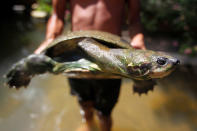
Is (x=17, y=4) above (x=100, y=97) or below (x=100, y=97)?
below

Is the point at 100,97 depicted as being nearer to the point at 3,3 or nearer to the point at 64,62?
the point at 64,62

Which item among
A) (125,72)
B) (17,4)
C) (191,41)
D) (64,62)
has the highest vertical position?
(125,72)

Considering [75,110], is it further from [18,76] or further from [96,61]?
[96,61]

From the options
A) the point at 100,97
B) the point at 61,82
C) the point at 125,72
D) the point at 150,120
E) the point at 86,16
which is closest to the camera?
the point at 125,72

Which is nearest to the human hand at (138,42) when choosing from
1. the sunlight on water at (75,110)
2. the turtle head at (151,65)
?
the turtle head at (151,65)

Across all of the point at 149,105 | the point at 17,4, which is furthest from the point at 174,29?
the point at 17,4

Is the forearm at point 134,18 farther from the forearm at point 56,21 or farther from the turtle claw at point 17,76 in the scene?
the turtle claw at point 17,76

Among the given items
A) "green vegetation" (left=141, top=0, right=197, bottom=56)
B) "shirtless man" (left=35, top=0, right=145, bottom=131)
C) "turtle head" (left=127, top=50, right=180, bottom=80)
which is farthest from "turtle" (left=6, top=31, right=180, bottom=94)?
"green vegetation" (left=141, top=0, right=197, bottom=56)
